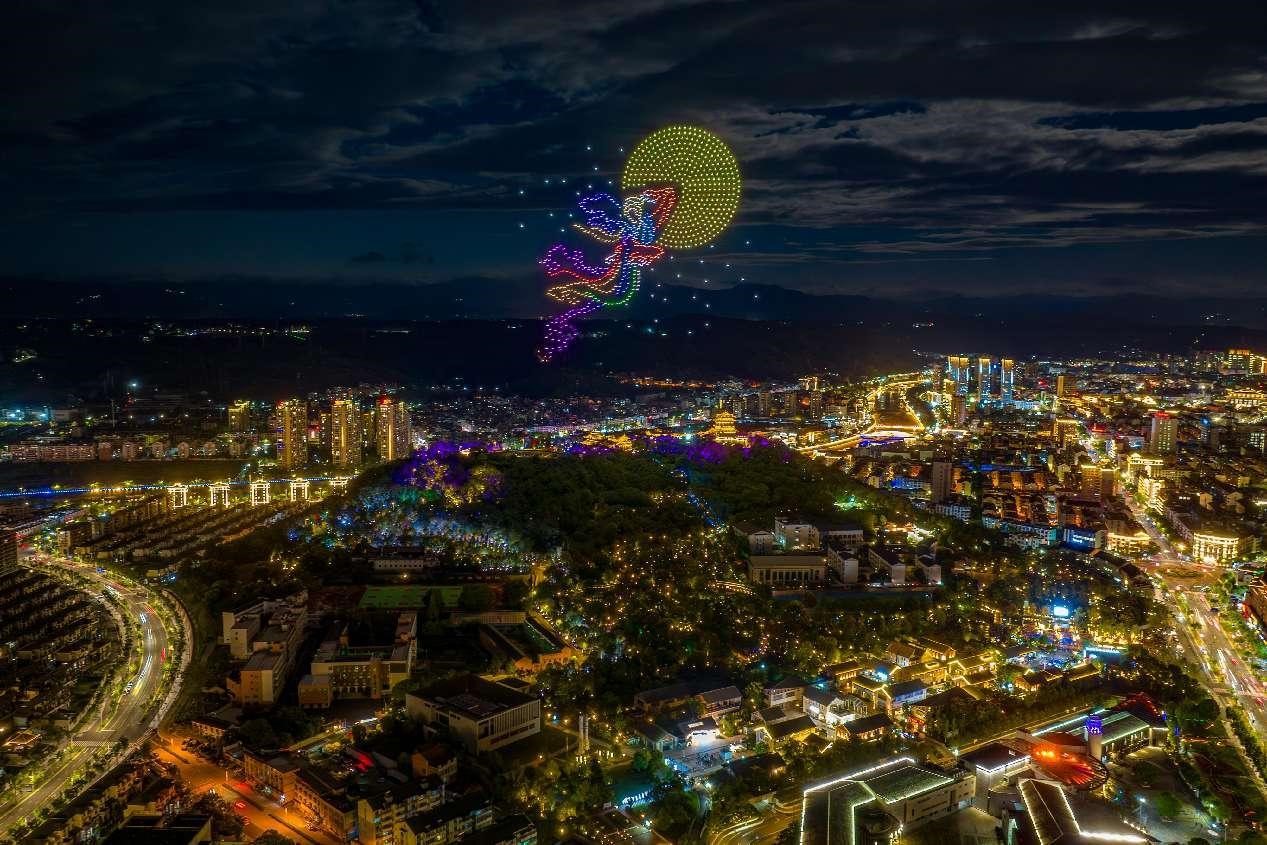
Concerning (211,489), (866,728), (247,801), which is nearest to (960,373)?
(211,489)

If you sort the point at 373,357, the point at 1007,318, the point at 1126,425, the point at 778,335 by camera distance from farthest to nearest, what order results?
1. the point at 1007,318
2. the point at 778,335
3. the point at 373,357
4. the point at 1126,425

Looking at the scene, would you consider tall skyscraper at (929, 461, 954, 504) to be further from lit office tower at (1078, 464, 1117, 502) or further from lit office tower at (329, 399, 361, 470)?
lit office tower at (329, 399, 361, 470)

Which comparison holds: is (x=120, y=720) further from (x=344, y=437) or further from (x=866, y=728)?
(x=344, y=437)

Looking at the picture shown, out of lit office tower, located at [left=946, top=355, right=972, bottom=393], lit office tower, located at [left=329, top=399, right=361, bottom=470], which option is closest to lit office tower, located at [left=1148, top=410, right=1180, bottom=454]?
lit office tower, located at [left=946, top=355, right=972, bottom=393]

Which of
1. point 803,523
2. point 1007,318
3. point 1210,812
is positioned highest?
point 1007,318

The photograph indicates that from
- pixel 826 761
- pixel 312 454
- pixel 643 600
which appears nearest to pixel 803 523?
pixel 643 600

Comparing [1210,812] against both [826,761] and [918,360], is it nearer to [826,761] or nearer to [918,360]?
[826,761]

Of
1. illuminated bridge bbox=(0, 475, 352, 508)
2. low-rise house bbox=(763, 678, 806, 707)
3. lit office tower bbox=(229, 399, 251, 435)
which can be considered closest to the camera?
low-rise house bbox=(763, 678, 806, 707)
